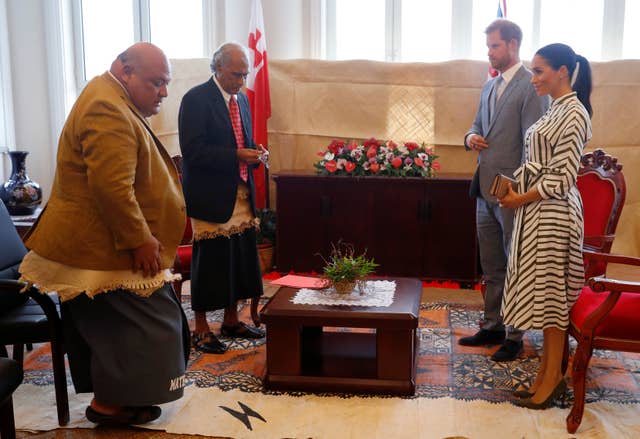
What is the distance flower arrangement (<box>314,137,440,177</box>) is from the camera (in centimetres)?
525

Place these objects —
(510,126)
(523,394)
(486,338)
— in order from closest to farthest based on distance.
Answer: (523,394)
(510,126)
(486,338)

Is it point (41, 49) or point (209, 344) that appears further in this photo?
point (41, 49)

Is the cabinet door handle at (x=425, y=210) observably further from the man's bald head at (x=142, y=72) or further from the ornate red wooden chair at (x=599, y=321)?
the man's bald head at (x=142, y=72)

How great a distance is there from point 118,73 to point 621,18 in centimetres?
440

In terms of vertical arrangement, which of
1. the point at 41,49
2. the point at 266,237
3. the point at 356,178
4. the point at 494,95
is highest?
the point at 41,49

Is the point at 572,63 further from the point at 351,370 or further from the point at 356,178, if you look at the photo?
the point at 356,178

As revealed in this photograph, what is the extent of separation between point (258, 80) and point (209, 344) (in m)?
2.66

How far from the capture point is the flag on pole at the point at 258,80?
5.67m

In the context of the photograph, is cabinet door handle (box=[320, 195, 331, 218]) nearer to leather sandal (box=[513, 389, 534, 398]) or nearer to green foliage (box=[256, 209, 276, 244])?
green foliage (box=[256, 209, 276, 244])

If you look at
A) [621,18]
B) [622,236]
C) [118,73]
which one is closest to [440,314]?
[622,236]

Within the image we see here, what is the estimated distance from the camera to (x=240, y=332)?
155 inches

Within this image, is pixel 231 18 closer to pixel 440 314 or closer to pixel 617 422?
pixel 440 314

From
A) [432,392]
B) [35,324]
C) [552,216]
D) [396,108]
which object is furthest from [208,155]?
[396,108]

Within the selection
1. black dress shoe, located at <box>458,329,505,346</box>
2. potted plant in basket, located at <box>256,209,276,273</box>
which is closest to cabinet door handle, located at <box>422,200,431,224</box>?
potted plant in basket, located at <box>256,209,276,273</box>
